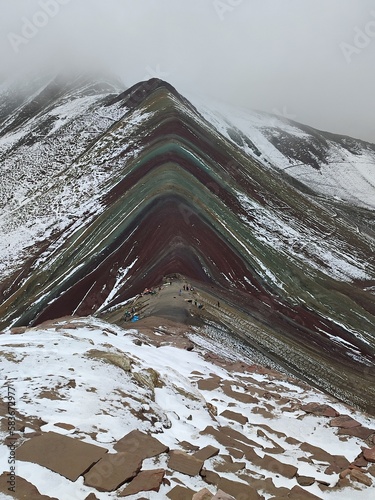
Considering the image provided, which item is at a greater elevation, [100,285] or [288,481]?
[288,481]

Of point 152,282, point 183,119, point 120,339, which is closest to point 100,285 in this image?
point 152,282

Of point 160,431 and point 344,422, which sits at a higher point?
point 160,431

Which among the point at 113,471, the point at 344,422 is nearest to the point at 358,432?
the point at 344,422

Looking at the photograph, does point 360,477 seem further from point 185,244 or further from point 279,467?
point 185,244

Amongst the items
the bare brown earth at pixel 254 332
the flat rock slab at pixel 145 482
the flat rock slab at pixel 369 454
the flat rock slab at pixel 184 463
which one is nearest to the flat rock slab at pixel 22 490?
the flat rock slab at pixel 145 482

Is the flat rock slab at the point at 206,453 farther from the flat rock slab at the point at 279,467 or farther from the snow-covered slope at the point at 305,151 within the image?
the snow-covered slope at the point at 305,151

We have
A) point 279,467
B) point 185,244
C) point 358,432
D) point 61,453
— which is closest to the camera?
point 61,453

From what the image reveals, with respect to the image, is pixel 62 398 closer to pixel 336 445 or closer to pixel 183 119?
pixel 336 445
